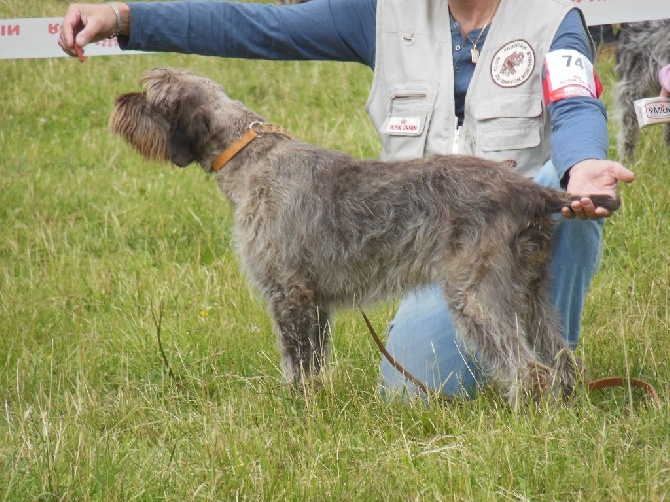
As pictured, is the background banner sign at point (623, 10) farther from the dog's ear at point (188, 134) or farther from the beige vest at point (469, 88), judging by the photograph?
the dog's ear at point (188, 134)

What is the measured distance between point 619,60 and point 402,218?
550 centimetres

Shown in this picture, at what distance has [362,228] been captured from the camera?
4.42m

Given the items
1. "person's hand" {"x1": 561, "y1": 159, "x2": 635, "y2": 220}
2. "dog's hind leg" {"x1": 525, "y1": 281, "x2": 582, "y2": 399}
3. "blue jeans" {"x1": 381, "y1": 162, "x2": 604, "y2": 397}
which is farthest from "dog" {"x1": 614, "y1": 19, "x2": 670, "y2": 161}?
"person's hand" {"x1": 561, "y1": 159, "x2": 635, "y2": 220}

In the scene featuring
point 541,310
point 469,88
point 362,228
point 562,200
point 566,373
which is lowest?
point 566,373

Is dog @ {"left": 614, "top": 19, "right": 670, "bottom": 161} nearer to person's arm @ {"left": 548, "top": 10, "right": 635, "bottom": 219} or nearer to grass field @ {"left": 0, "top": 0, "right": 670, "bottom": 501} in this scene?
grass field @ {"left": 0, "top": 0, "right": 670, "bottom": 501}

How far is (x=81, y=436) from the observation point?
12.2ft

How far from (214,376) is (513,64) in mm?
2054

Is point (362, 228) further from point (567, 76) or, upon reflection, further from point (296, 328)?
point (567, 76)

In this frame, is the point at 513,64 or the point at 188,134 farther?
the point at 188,134

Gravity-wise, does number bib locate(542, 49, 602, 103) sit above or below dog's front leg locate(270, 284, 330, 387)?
above

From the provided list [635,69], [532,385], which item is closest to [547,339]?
[532,385]

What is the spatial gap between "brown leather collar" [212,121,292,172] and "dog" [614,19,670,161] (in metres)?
4.50

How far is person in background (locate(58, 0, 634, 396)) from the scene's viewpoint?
4281 mm

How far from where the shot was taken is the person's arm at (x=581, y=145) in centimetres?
366
